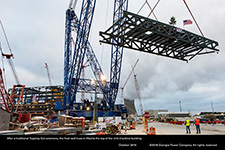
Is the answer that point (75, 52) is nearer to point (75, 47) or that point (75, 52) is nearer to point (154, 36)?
point (75, 47)

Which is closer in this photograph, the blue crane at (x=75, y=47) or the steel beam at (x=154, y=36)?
the steel beam at (x=154, y=36)

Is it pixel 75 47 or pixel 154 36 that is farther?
pixel 75 47

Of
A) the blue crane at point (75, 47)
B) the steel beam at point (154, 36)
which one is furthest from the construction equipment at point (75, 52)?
the steel beam at point (154, 36)

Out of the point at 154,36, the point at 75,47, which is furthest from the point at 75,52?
the point at 154,36

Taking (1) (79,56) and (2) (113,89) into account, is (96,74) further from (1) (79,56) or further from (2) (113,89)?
(1) (79,56)

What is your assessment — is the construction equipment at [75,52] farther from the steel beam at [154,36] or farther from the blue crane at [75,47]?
the steel beam at [154,36]

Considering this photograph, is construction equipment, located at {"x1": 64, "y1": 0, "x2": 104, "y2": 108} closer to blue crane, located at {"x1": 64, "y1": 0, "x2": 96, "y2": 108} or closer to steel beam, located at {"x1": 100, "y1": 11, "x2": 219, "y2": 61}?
blue crane, located at {"x1": 64, "y1": 0, "x2": 96, "y2": 108}

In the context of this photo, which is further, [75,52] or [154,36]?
[75,52]

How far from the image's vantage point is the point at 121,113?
43.4 m

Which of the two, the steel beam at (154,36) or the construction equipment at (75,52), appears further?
the construction equipment at (75,52)
